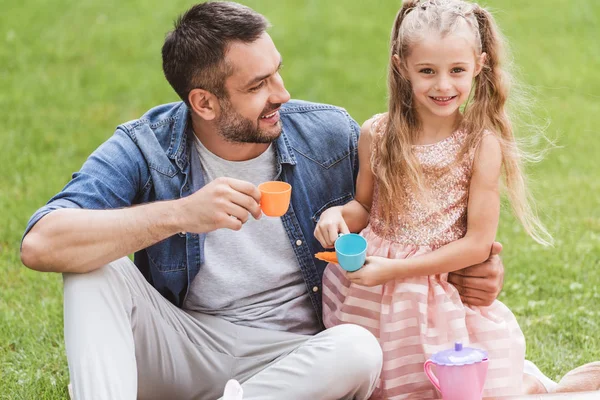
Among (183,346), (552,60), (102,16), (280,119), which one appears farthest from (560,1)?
(183,346)

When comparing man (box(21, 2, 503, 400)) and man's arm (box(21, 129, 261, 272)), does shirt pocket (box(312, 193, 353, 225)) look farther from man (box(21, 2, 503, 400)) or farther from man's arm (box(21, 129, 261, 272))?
man's arm (box(21, 129, 261, 272))

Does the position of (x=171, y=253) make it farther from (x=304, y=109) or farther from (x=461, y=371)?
(x=461, y=371)

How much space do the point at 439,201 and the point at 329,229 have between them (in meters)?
0.42

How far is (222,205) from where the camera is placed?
326 centimetres

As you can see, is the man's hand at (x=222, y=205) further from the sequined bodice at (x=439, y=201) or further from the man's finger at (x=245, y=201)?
the sequined bodice at (x=439, y=201)

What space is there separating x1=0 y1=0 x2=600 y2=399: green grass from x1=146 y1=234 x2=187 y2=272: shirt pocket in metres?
0.79

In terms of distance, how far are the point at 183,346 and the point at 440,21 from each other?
1536 mm

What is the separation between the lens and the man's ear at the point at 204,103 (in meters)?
3.75

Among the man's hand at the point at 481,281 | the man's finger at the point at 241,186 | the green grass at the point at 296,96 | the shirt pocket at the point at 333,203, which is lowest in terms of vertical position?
the green grass at the point at 296,96

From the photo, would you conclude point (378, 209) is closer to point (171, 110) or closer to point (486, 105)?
point (486, 105)

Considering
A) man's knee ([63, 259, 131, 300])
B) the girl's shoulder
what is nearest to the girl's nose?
the girl's shoulder

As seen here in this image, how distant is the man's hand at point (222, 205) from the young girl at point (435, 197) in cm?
36

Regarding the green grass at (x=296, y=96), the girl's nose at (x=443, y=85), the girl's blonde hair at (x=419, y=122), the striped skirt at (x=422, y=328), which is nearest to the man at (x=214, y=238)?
the striped skirt at (x=422, y=328)

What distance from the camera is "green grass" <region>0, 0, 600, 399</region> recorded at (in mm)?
4578
